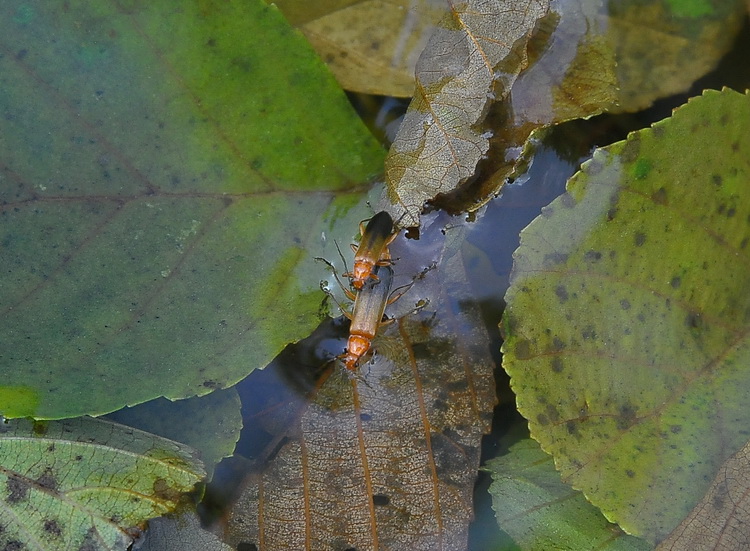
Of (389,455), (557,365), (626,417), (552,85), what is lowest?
(626,417)

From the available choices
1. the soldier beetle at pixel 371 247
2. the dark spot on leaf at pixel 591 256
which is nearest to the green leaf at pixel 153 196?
the soldier beetle at pixel 371 247

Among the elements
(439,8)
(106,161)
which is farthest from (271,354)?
(439,8)

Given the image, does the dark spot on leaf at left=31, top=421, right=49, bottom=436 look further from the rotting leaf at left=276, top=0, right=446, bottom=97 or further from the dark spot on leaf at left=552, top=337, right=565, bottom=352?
the dark spot on leaf at left=552, top=337, right=565, bottom=352

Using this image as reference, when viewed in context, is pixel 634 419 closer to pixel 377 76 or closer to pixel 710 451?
pixel 710 451

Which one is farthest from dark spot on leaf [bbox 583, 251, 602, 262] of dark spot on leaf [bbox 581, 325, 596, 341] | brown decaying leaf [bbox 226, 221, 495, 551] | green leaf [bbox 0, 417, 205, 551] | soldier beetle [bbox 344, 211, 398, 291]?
green leaf [bbox 0, 417, 205, 551]

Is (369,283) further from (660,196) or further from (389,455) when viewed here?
(660,196)

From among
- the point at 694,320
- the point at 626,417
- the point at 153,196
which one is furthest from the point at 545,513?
the point at 153,196
